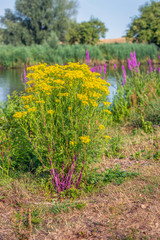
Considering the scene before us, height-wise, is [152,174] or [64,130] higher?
[64,130]

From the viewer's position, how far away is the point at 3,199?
9.91 feet

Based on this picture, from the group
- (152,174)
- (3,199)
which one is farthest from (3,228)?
(152,174)

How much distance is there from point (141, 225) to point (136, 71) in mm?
5397

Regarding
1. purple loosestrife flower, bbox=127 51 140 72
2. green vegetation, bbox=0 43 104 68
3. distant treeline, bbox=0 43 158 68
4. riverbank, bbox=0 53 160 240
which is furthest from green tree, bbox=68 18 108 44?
riverbank, bbox=0 53 160 240

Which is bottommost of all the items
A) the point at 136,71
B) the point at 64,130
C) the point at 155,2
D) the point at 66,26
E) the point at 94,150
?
the point at 94,150

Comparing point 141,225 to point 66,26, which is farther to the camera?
point 66,26

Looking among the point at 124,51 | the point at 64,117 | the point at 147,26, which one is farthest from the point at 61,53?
the point at 64,117

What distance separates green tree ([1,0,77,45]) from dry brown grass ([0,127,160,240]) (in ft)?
126

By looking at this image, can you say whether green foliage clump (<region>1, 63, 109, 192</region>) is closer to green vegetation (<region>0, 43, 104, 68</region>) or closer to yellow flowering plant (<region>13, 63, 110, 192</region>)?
yellow flowering plant (<region>13, 63, 110, 192</region>)

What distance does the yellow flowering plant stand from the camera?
112 inches

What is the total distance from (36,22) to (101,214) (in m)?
40.7

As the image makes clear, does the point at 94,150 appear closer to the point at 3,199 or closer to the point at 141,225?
the point at 141,225

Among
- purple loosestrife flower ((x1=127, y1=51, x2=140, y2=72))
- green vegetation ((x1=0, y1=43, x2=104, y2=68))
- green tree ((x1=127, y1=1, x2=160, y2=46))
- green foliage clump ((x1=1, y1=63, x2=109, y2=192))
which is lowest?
green foliage clump ((x1=1, y1=63, x2=109, y2=192))

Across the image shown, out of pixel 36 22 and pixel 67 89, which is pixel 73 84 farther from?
pixel 36 22
